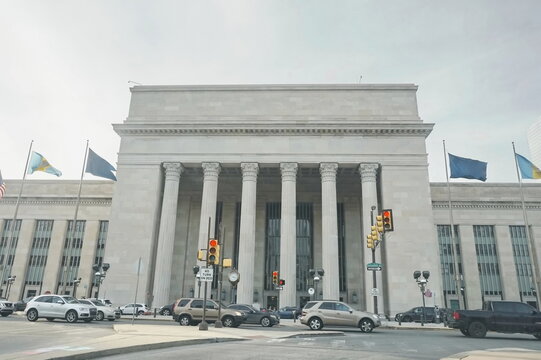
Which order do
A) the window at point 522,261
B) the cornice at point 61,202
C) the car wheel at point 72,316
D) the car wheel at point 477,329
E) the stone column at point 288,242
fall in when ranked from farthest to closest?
the cornice at point 61,202 → the window at point 522,261 → the stone column at point 288,242 → the car wheel at point 72,316 → the car wheel at point 477,329

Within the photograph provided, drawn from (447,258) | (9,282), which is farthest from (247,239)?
(9,282)

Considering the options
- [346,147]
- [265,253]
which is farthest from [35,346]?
[265,253]

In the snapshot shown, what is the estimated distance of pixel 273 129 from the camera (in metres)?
42.2

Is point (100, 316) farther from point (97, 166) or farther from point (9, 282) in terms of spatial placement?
point (9, 282)

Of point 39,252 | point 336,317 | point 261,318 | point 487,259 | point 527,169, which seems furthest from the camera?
point 39,252

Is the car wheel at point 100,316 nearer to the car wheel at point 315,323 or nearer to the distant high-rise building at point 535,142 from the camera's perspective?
the car wheel at point 315,323

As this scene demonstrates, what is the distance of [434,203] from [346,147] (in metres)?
19.9

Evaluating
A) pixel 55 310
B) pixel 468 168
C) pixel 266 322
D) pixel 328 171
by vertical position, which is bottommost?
pixel 266 322

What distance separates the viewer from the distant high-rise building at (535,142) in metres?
82.2

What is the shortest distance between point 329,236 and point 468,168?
14.2m

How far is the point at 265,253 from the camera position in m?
49.2

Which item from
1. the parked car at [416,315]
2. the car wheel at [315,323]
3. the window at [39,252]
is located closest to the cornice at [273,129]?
the parked car at [416,315]

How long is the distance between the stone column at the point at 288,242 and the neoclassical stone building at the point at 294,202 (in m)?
0.10

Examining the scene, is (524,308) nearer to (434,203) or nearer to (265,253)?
(265,253)
